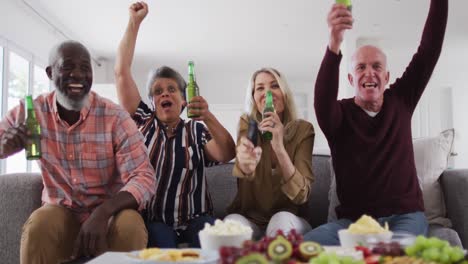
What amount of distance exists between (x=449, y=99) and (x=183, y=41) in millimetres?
5200

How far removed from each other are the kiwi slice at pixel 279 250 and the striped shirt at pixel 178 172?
104cm

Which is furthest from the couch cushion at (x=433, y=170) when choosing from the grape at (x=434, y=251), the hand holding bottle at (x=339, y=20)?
the grape at (x=434, y=251)

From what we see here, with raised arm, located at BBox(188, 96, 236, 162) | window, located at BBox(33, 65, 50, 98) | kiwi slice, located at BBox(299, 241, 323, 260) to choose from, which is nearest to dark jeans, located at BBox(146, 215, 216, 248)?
raised arm, located at BBox(188, 96, 236, 162)

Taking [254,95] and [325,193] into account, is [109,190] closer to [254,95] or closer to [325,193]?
[254,95]

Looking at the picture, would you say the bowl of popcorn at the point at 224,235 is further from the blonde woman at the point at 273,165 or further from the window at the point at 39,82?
the window at the point at 39,82

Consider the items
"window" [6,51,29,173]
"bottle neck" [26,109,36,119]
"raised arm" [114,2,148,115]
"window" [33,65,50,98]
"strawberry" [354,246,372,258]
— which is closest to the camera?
"strawberry" [354,246,372,258]

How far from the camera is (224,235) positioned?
3.48 feet

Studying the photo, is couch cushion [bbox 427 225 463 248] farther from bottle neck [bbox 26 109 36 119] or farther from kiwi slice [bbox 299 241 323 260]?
bottle neck [bbox 26 109 36 119]

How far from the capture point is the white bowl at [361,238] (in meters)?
0.96

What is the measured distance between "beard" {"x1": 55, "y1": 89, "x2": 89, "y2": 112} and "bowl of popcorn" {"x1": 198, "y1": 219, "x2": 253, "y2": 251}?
912 mm

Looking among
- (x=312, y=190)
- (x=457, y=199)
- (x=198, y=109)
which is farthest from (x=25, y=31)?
(x=457, y=199)

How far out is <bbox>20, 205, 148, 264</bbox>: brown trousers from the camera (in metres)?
1.54

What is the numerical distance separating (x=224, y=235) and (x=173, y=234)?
82 centimetres

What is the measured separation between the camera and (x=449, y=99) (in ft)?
30.4
